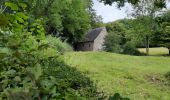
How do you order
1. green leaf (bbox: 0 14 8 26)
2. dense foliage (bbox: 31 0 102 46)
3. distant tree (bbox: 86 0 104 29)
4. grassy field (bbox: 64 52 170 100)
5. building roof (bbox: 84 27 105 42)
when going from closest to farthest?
green leaf (bbox: 0 14 8 26), grassy field (bbox: 64 52 170 100), dense foliage (bbox: 31 0 102 46), building roof (bbox: 84 27 105 42), distant tree (bbox: 86 0 104 29)

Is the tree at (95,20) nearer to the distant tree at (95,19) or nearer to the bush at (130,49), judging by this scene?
the distant tree at (95,19)

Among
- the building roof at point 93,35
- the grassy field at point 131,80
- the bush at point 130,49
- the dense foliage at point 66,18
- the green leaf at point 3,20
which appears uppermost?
the dense foliage at point 66,18

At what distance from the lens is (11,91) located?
2.75ft

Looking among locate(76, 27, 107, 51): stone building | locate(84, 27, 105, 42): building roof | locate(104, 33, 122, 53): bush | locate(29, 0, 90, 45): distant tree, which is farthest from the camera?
locate(84, 27, 105, 42): building roof

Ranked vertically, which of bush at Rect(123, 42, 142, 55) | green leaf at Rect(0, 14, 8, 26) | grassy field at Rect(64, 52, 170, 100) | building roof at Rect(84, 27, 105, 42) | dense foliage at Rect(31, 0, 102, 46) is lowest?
bush at Rect(123, 42, 142, 55)

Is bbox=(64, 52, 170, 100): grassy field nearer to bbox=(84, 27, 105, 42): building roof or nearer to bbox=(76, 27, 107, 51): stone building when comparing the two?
bbox=(76, 27, 107, 51): stone building

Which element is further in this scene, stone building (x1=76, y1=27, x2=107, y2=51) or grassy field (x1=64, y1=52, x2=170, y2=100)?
stone building (x1=76, y1=27, x2=107, y2=51)

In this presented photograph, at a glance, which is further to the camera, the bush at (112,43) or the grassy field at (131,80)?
the bush at (112,43)

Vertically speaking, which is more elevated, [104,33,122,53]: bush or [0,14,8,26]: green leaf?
[0,14,8,26]: green leaf

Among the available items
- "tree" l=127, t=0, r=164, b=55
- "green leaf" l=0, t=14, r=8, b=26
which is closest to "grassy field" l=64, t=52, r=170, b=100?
"green leaf" l=0, t=14, r=8, b=26

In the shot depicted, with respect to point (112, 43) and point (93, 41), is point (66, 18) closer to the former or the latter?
point (112, 43)

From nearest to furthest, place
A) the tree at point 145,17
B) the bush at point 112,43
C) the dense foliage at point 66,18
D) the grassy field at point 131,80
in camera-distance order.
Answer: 1. the grassy field at point 131,80
2. the dense foliage at point 66,18
3. the tree at point 145,17
4. the bush at point 112,43

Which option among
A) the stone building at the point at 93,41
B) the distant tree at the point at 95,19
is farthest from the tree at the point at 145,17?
the distant tree at the point at 95,19

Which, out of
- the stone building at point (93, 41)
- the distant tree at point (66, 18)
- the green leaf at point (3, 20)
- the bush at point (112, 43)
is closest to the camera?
the green leaf at point (3, 20)
